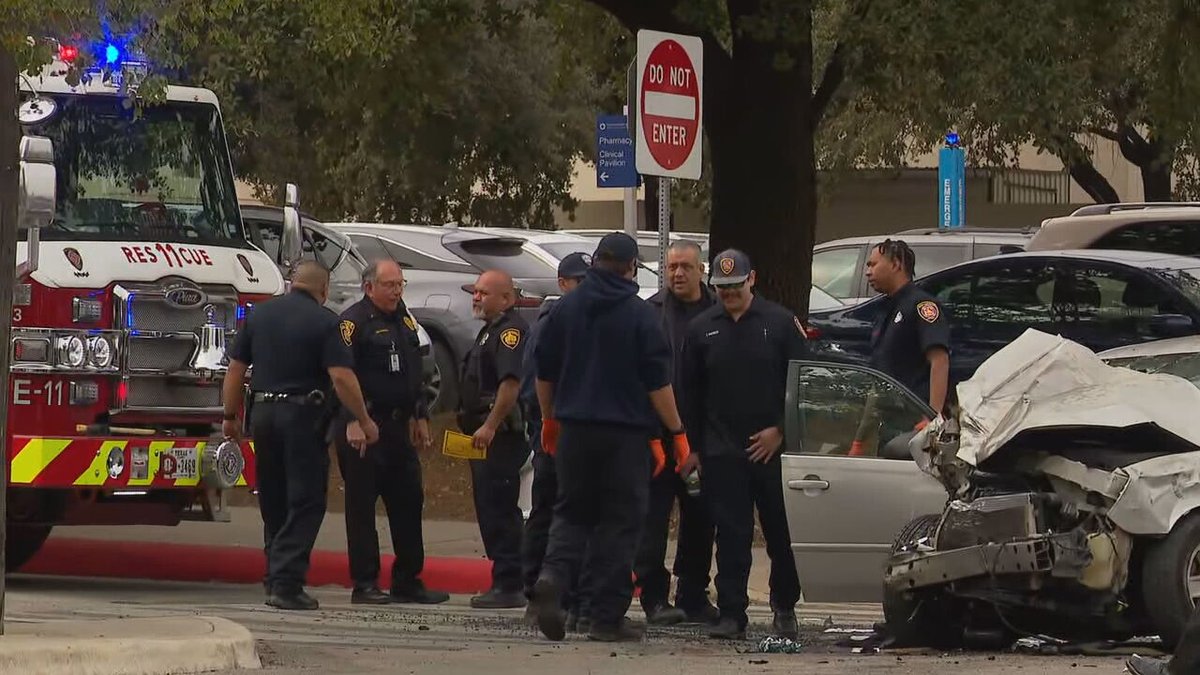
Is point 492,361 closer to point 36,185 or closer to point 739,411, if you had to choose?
point 739,411

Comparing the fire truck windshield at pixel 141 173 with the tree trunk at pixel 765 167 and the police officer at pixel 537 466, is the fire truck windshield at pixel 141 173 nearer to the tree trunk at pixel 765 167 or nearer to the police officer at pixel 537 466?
the police officer at pixel 537 466

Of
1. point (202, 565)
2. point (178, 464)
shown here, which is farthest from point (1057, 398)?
point (202, 565)

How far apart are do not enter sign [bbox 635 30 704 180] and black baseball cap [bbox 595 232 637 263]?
1.37 meters

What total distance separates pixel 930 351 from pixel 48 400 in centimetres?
458

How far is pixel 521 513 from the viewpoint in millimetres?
12070

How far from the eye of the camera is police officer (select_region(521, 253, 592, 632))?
10938 millimetres

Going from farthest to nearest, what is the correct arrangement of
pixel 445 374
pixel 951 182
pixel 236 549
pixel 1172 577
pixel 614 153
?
pixel 951 182
pixel 445 374
pixel 614 153
pixel 236 549
pixel 1172 577

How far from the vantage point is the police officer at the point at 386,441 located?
38.0 ft

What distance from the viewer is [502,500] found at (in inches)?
462

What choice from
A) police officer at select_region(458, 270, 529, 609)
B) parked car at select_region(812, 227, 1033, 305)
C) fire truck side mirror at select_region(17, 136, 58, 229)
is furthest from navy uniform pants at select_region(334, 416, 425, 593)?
parked car at select_region(812, 227, 1033, 305)

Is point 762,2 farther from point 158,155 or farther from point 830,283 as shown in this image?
point 830,283

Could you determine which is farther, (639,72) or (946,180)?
(946,180)

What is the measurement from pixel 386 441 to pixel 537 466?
1024 mm

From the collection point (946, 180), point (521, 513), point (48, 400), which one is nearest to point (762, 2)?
point (521, 513)
